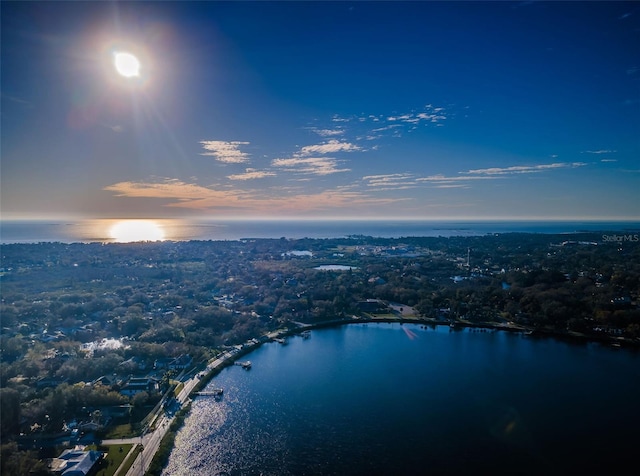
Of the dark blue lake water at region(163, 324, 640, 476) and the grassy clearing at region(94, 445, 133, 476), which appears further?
the dark blue lake water at region(163, 324, 640, 476)

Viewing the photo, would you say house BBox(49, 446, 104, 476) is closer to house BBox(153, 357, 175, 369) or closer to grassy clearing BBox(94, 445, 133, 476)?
grassy clearing BBox(94, 445, 133, 476)

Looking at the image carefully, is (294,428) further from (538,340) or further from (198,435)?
(538,340)

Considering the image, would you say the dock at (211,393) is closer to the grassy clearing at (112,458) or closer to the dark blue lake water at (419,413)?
the dark blue lake water at (419,413)

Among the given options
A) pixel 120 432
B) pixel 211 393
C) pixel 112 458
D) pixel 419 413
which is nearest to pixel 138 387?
pixel 120 432

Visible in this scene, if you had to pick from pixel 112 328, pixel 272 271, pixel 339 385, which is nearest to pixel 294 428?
pixel 339 385

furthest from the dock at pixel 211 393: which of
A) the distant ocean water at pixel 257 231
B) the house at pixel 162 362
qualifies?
the distant ocean water at pixel 257 231

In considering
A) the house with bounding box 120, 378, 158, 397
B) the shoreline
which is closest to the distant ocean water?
the shoreline
